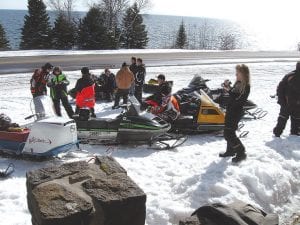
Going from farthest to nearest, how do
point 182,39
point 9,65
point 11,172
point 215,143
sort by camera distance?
point 182,39 → point 9,65 → point 215,143 → point 11,172

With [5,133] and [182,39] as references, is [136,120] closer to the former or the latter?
[5,133]

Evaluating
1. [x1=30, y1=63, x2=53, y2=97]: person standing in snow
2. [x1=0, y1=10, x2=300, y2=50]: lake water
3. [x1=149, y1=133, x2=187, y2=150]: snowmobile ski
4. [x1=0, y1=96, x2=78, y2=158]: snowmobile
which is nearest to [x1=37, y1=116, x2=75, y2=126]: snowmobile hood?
[x1=0, y1=96, x2=78, y2=158]: snowmobile

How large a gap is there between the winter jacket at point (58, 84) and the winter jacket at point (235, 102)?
15.3 feet

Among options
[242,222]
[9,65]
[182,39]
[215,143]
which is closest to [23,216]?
[242,222]

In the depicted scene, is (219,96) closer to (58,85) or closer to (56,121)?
(58,85)

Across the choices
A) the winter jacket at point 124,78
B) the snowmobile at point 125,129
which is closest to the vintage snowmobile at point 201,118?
the snowmobile at point 125,129

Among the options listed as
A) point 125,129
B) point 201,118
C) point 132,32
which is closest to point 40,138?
point 125,129

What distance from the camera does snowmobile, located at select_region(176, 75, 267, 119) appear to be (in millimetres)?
10977

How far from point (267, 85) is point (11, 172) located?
13.8m

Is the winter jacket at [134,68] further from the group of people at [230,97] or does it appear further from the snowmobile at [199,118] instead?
the snowmobile at [199,118]

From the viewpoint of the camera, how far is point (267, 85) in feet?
60.0

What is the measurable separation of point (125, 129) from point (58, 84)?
9.10 ft

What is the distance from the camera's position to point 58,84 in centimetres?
1041

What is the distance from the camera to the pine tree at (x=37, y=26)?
35781mm
